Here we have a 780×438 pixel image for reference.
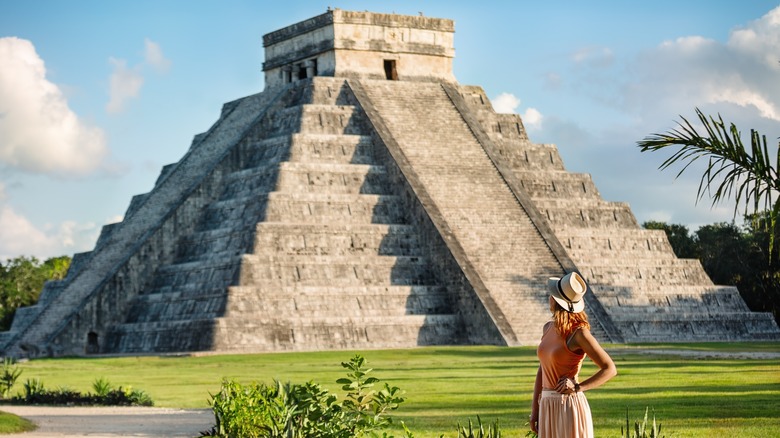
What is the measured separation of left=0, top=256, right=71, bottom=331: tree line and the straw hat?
50780 millimetres

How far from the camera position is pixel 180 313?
37438mm

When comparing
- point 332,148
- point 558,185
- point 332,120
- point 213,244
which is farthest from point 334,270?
point 558,185

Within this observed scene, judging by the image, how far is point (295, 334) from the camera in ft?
117

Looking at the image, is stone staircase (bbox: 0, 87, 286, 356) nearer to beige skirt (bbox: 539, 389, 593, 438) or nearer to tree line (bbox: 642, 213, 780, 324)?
tree line (bbox: 642, 213, 780, 324)

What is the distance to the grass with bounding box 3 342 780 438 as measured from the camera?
15.5 m

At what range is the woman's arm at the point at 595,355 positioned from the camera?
26.8 feet

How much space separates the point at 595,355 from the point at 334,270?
29.6m

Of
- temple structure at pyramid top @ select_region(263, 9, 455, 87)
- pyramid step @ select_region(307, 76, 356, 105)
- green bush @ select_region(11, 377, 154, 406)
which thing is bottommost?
green bush @ select_region(11, 377, 154, 406)

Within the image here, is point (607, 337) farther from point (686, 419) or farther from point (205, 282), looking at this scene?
point (686, 419)

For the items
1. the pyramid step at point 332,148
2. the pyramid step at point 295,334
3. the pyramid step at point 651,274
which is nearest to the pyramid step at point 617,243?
the pyramid step at point 651,274

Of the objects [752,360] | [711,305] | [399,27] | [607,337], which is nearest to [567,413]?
[752,360]

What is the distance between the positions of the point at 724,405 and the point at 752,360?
1010 cm

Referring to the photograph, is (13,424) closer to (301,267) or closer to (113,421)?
(113,421)

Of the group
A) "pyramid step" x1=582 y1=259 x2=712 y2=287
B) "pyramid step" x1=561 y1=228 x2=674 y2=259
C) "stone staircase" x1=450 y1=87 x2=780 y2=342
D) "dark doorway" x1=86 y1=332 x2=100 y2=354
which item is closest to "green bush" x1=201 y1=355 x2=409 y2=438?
"stone staircase" x1=450 y1=87 x2=780 y2=342
